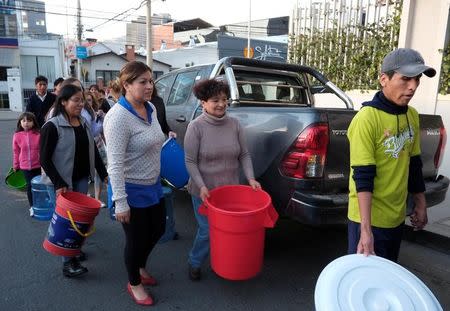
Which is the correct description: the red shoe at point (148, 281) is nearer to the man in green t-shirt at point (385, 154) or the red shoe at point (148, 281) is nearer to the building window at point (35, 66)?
the man in green t-shirt at point (385, 154)

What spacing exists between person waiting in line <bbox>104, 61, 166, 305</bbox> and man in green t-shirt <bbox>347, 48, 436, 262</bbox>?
1.40 metres

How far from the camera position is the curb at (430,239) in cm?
410

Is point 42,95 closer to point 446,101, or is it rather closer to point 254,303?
point 254,303

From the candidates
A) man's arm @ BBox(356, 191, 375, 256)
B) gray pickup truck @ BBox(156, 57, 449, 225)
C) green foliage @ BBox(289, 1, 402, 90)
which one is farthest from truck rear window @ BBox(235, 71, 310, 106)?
green foliage @ BBox(289, 1, 402, 90)

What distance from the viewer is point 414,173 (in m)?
2.36

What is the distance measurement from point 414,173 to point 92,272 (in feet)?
9.20

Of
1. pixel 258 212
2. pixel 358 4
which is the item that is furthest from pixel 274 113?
pixel 358 4

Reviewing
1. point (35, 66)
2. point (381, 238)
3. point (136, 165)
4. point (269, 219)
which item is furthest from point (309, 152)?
point (35, 66)

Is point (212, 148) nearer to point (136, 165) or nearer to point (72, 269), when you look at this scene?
point (136, 165)

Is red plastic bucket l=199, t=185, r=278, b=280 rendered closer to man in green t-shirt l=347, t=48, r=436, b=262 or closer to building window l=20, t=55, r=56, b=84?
man in green t-shirt l=347, t=48, r=436, b=262

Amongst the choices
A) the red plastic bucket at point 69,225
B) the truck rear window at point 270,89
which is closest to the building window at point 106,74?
the truck rear window at point 270,89

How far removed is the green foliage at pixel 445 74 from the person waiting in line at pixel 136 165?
5.62 m

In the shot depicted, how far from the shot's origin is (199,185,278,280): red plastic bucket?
8.63ft

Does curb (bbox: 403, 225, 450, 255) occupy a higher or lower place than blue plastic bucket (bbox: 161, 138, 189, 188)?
lower
